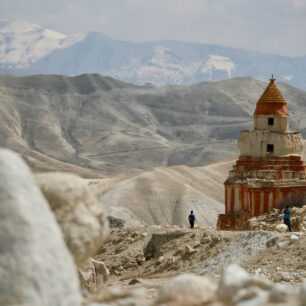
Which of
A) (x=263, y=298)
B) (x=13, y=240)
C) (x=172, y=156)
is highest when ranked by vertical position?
(x=13, y=240)

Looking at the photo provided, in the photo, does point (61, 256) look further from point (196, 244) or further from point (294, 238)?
point (196, 244)

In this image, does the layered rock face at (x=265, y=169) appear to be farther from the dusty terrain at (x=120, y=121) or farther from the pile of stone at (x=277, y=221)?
the dusty terrain at (x=120, y=121)

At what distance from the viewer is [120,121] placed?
492ft

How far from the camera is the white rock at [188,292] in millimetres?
6168

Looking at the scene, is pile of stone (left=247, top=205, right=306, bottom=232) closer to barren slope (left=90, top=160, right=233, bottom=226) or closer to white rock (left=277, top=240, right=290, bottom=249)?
white rock (left=277, top=240, right=290, bottom=249)

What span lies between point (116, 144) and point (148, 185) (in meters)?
77.3

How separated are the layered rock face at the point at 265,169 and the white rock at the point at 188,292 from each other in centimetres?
1901

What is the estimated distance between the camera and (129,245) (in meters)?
21.6

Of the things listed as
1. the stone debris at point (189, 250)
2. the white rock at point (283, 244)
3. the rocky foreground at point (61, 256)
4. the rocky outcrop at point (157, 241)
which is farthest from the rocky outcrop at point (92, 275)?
the rocky outcrop at point (157, 241)

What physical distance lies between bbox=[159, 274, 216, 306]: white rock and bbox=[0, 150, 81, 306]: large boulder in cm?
91

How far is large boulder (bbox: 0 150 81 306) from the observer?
551 centimetres

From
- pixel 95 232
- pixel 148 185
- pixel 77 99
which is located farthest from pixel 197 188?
pixel 77 99

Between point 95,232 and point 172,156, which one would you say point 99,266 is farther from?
point 172,156

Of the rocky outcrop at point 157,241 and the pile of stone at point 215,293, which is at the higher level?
the pile of stone at point 215,293
